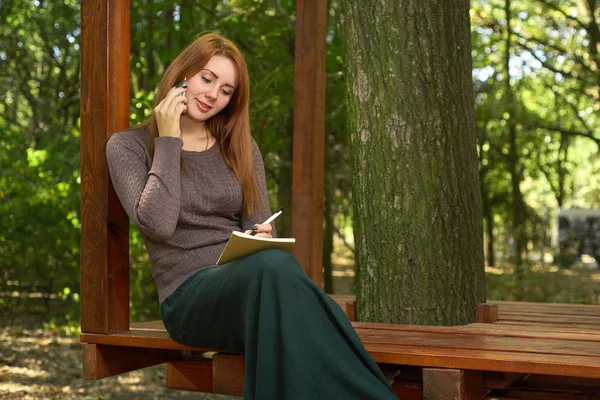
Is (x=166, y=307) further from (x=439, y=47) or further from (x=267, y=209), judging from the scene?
(x=439, y=47)

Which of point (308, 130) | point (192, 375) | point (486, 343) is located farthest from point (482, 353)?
point (308, 130)

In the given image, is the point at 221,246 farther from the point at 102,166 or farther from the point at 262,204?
the point at 102,166

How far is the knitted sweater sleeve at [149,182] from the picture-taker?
292 centimetres

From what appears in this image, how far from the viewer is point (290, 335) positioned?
2506 millimetres

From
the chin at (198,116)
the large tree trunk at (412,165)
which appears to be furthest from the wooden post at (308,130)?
the chin at (198,116)

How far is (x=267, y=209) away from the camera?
3.43 metres

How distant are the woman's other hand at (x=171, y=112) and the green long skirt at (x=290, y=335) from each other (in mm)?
604

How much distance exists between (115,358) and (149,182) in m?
0.95

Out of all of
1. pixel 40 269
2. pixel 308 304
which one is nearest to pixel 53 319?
pixel 40 269

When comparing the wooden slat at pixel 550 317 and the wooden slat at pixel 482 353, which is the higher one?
the wooden slat at pixel 482 353

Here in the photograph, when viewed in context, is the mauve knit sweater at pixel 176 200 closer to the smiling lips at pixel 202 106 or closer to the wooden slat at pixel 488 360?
the smiling lips at pixel 202 106

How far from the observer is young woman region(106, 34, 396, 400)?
251 cm

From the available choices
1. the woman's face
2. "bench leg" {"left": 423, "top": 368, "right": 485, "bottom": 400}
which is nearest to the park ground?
the woman's face

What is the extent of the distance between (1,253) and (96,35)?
5.78 m
